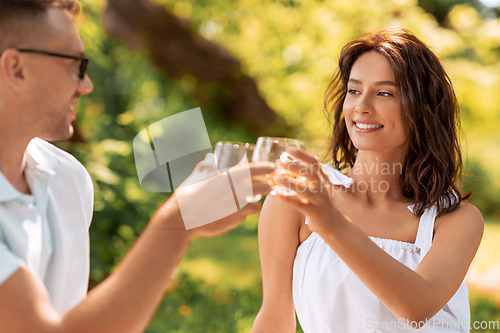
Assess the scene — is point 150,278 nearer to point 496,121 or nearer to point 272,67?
point 272,67

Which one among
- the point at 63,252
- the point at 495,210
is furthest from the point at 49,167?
the point at 495,210

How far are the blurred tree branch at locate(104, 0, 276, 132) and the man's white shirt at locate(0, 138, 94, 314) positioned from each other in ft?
16.1

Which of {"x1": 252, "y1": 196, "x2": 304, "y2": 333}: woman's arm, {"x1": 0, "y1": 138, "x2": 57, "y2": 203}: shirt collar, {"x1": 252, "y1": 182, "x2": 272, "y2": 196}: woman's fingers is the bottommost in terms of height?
{"x1": 252, "y1": 196, "x2": 304, "y2": 333}: woman's arm

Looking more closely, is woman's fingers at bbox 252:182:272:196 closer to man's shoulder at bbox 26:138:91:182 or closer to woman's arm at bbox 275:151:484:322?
woman's arm at bbox 275:151:484:322

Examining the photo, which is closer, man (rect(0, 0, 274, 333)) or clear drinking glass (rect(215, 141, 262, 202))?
man (rect(0, 0, 274, 333))

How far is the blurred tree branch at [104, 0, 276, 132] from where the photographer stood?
6250 mm

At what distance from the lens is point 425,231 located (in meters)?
2.06

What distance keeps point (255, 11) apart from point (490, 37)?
11.2 ft

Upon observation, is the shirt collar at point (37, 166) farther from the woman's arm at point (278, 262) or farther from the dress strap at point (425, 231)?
the dress strap at point (425, 231)

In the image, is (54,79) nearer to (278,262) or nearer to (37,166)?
(37,166)

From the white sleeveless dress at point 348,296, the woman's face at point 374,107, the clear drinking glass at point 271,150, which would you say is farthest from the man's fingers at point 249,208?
the woman's face at point 374,107

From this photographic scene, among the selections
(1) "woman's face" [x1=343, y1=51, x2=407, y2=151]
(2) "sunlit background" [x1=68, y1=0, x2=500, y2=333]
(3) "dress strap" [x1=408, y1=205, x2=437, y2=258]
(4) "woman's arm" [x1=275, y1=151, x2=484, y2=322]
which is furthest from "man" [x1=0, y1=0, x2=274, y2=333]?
(2) "sunlit background" [x1=68, y1=0, x2=500, y2=333]

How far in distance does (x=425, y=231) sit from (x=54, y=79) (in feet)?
5.72

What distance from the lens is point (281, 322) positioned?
214cm
